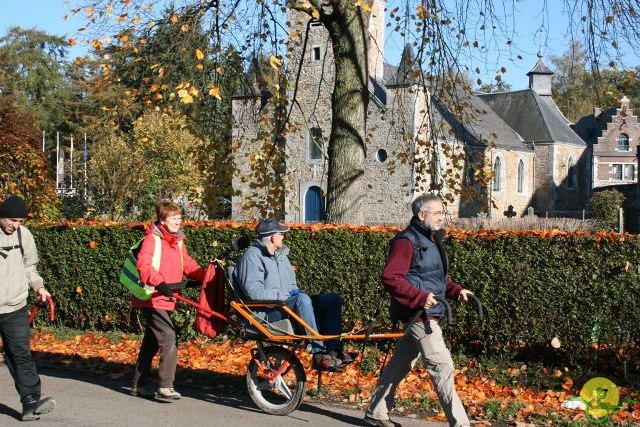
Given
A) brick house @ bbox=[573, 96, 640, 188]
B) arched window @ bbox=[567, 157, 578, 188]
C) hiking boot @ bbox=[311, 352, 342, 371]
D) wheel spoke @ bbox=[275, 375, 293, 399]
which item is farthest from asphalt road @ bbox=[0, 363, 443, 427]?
brick house @ bbox=[573, 96, 640, 188]

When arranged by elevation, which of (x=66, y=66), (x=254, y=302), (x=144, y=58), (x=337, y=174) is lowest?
(x=254, y=302)

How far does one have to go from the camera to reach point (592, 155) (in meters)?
76.5

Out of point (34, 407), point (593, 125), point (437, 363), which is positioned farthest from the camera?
point (593, 125)

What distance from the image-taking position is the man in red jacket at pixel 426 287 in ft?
22.8

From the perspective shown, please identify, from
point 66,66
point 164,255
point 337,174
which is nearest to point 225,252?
point 337,174

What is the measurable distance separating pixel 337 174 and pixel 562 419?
23.2ft

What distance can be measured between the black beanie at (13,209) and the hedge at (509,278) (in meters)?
4.58

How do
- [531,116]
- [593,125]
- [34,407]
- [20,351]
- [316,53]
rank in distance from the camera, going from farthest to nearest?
[593,125] → [531,116] → [316,53] → [20,351] → [34,407]

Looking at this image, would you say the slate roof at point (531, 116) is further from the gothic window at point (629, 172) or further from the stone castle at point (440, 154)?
the gothic window at point (629, 172)

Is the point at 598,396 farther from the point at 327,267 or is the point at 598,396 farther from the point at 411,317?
the point at 327,267

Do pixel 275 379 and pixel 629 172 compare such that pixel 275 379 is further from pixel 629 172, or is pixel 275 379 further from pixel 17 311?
pixel 629 172

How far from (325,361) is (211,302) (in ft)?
4.45

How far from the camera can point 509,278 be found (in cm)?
1059

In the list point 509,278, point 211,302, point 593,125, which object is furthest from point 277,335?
point 593,125
